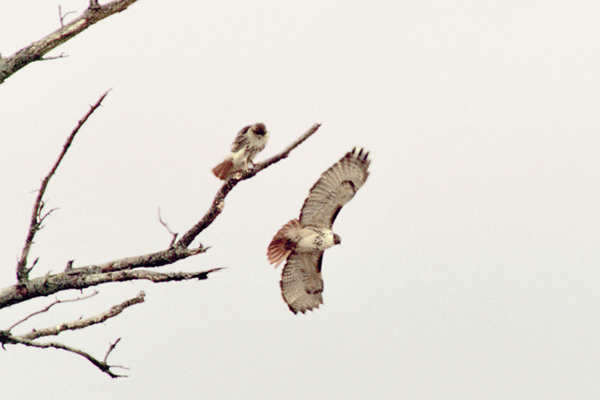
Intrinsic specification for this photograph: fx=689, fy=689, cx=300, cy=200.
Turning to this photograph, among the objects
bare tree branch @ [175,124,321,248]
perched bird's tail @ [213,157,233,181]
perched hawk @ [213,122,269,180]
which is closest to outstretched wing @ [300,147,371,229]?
perched hawk @ [213,122,269,180]

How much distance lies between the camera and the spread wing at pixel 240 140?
846cm

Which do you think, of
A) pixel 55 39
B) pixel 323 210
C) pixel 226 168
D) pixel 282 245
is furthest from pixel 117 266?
pixel 323 210

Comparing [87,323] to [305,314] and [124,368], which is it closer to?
[124,368]

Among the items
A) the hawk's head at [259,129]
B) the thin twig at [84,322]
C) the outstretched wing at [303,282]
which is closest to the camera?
the thin twig at [84,322]

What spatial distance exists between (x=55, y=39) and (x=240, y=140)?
344 cm

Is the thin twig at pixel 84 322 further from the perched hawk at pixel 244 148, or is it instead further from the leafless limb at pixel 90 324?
the perched hawk at pixel 244 148

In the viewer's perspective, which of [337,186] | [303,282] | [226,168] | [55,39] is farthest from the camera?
[303,282]

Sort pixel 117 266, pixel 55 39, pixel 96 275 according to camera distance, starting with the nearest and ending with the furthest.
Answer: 1. pixel 55 39
2. pixel 96 275
3. pixel 117 266

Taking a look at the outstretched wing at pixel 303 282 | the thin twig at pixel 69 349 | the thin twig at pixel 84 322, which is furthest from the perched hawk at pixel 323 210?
the thin twig at pixel 69 349

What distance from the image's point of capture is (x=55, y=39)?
529 centimetres

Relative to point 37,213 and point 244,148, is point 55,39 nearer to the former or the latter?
point 37,213

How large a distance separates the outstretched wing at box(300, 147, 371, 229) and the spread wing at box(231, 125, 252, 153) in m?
1.09

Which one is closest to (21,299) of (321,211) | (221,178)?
(221,178)

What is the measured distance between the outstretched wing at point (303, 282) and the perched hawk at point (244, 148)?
66.0 inches
